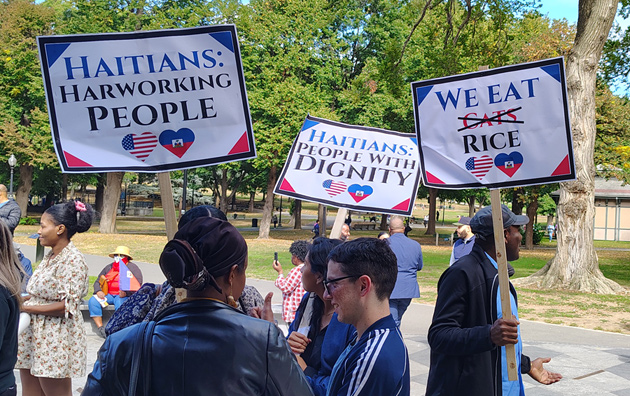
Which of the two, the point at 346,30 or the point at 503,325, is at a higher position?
the point at 346,30

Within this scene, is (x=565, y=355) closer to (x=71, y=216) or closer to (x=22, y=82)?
(x=71, y=216)

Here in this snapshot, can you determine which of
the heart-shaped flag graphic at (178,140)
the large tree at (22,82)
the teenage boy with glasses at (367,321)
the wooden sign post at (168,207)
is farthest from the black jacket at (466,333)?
the large tree at (22,82)

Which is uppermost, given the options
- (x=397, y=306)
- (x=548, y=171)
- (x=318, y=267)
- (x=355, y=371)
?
(x=548, y=171)

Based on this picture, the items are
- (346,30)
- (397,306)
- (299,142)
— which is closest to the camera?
(299,142)

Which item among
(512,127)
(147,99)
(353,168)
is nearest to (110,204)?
(353,168)

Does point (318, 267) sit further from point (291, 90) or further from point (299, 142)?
point (291, 90)

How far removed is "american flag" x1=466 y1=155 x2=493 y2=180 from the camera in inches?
163

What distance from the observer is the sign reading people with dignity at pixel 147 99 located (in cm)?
381

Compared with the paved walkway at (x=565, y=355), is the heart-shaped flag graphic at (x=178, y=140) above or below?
above

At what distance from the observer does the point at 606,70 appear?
22469mm

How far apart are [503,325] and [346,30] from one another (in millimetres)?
39184

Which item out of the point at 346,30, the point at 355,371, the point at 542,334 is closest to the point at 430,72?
the point at 346,30

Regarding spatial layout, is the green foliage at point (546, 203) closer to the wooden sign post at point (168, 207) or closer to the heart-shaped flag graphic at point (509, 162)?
the heart-shaped flag graphic at point (509, 162)

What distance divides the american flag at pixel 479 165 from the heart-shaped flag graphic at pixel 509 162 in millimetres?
50
